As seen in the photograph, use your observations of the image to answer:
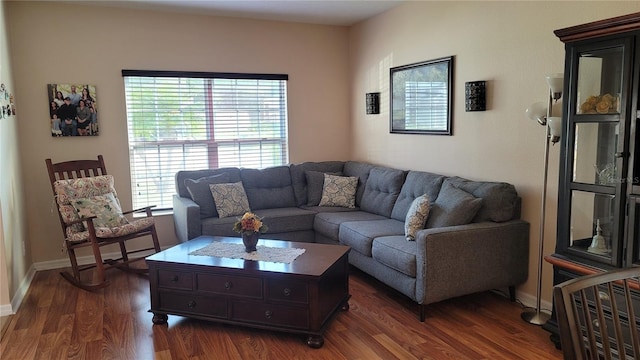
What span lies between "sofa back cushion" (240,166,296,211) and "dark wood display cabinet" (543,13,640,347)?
9.35ft

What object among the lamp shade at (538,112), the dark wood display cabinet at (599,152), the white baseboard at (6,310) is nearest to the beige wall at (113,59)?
the white baseboard at (6,310)

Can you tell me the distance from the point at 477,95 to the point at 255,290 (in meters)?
2.30

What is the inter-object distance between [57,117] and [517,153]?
162 inches

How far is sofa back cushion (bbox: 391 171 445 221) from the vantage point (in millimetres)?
3967

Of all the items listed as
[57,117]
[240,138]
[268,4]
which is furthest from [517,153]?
[57,117]

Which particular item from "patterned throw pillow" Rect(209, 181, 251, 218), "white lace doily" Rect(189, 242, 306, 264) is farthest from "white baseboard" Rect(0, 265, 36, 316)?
"patterned throw pillow" Rect(209, 181, 251, 218)

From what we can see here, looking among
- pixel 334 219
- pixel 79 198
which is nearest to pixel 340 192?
pixel 334 219

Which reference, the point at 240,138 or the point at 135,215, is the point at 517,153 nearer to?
the point at 240,138

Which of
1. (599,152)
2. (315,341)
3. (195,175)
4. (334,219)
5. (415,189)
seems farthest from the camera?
(195,175)

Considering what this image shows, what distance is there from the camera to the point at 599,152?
103 inches

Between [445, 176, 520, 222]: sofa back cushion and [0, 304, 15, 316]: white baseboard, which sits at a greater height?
[445, 176, 520, 222]: sofa back cushion

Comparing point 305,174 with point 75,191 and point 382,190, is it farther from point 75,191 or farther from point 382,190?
point 75,191

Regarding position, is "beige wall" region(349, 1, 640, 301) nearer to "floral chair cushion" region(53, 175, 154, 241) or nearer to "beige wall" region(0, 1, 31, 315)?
"floral chair cushion" region(53, 175, 154, 241)

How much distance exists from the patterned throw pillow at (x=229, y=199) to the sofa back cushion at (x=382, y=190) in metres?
1.21
